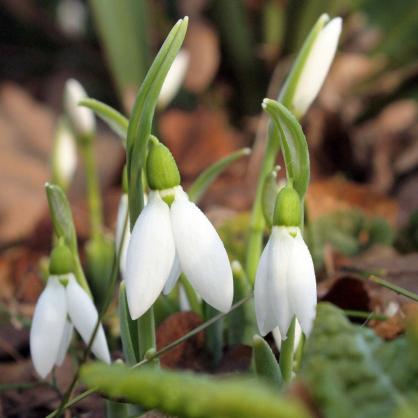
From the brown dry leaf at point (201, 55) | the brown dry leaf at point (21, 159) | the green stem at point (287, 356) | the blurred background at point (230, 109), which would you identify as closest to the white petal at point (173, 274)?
the green stem at point (287, 356)

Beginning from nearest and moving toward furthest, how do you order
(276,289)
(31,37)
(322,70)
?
1. (276,289)
2. (322,70)
3. (31,37)

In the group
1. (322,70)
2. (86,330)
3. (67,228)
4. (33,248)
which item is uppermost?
(322,70)

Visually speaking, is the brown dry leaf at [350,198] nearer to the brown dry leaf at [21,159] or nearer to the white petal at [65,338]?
the brown dry leaf at [21,159]

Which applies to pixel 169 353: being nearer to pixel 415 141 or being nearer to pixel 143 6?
pixel 143 6

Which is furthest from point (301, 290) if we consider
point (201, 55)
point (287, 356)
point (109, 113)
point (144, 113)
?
point (201, 55)

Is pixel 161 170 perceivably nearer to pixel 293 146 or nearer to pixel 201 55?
pixel 293 146

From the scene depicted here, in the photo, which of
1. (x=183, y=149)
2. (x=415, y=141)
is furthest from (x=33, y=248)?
(x=415, y=141)
